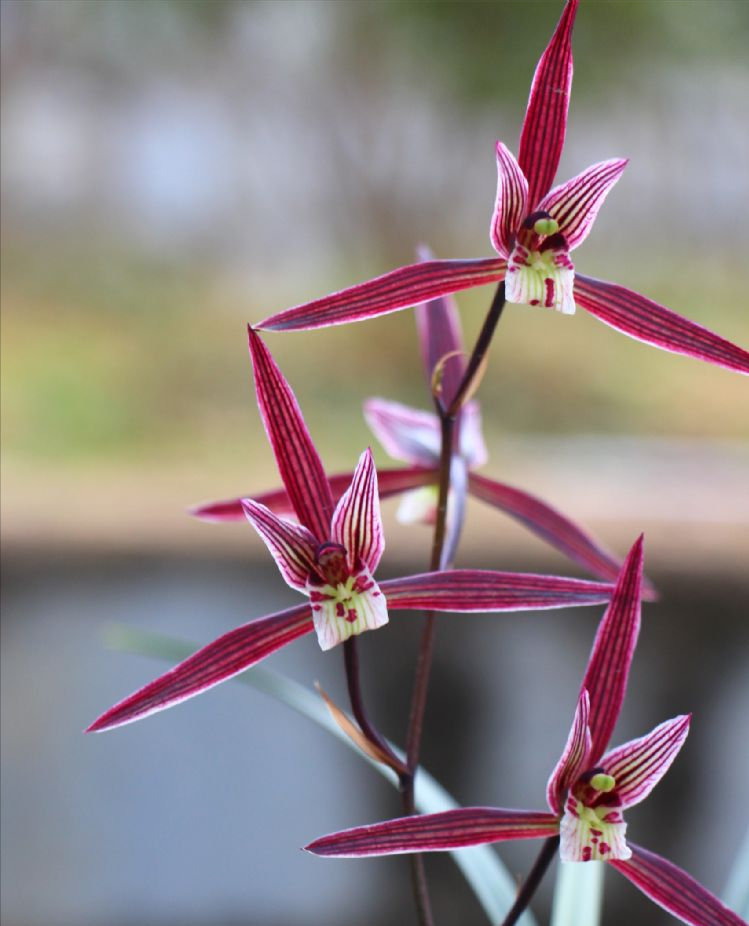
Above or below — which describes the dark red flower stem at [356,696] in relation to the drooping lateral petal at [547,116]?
below

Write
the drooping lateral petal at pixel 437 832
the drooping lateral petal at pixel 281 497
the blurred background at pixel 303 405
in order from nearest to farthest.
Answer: the drooping lateral petal at pixel 437 832 → the drooping lateral petal at pixel 281 497 → the blurred background at pixel 303 405

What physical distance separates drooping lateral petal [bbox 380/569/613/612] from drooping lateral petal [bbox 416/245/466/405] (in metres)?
0.15

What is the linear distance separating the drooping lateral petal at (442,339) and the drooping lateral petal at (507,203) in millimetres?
128

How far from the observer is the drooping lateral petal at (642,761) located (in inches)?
16.1

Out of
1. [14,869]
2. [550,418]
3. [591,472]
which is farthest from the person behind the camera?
[550,418]

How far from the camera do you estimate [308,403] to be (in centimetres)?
163

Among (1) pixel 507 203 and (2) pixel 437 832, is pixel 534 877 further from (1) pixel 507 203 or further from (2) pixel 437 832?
(1) pixel 507 203

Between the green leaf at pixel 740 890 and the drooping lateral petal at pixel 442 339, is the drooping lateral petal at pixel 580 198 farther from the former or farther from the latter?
the green leaf at pixel 740 890

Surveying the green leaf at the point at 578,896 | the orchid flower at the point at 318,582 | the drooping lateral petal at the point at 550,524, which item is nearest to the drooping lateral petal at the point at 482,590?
the orchid flower at the point at 318,582

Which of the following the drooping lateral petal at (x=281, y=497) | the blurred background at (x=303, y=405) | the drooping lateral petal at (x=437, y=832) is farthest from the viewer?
the blurred background at (x=303, y=405)

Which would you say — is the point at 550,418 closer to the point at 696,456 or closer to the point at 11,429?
the point at 696,456

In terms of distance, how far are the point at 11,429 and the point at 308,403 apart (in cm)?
49

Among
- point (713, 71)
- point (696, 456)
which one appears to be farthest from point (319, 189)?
point (696, 456)

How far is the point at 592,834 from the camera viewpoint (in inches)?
16.1
